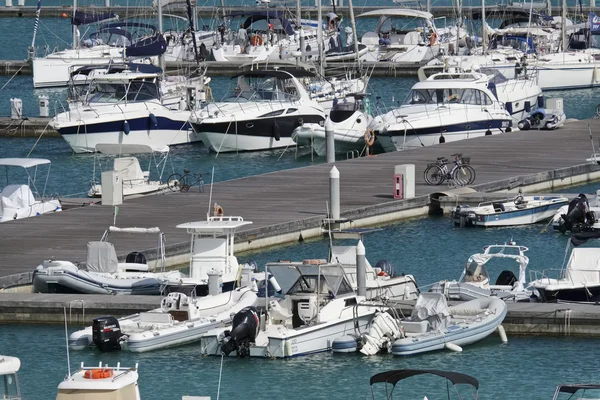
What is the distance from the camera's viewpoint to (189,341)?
26.8 m

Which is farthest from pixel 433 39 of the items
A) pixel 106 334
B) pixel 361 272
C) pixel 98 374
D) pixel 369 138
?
pixel 98 374

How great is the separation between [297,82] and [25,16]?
59470 millimetres

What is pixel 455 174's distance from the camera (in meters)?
40.0

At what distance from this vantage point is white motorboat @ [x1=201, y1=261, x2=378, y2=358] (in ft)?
84.4

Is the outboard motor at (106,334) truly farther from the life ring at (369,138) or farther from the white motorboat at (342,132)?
the white motorboat at (342,132)

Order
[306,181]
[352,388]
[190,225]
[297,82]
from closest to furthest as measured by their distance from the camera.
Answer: [352,388]
[190,225]
[306,181]
[297,82]

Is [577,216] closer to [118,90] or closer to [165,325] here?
[165,325]

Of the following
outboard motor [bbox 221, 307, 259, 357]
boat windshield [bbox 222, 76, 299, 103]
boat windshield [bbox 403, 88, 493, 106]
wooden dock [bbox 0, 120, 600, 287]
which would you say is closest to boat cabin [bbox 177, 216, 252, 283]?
outboard motor [bbox 221, 307, 259, 357]

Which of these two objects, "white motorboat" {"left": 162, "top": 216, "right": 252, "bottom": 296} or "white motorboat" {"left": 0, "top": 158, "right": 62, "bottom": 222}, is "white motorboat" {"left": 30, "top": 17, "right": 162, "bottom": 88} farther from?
"white motorboat" {"left": 162, "top": 216, "right": 252, "bottom": 296}

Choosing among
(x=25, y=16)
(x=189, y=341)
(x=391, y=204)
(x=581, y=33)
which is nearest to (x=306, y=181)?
(x=391, y=204)

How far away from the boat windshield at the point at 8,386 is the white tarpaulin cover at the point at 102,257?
12696mm

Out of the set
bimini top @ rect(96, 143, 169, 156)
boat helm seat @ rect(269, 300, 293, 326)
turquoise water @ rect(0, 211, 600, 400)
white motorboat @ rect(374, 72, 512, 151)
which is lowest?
turquoise water @ rect(0, 211, 600, 400)

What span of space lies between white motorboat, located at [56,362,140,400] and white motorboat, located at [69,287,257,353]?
863cm

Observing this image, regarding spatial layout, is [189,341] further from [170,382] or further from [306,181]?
[306,181]
